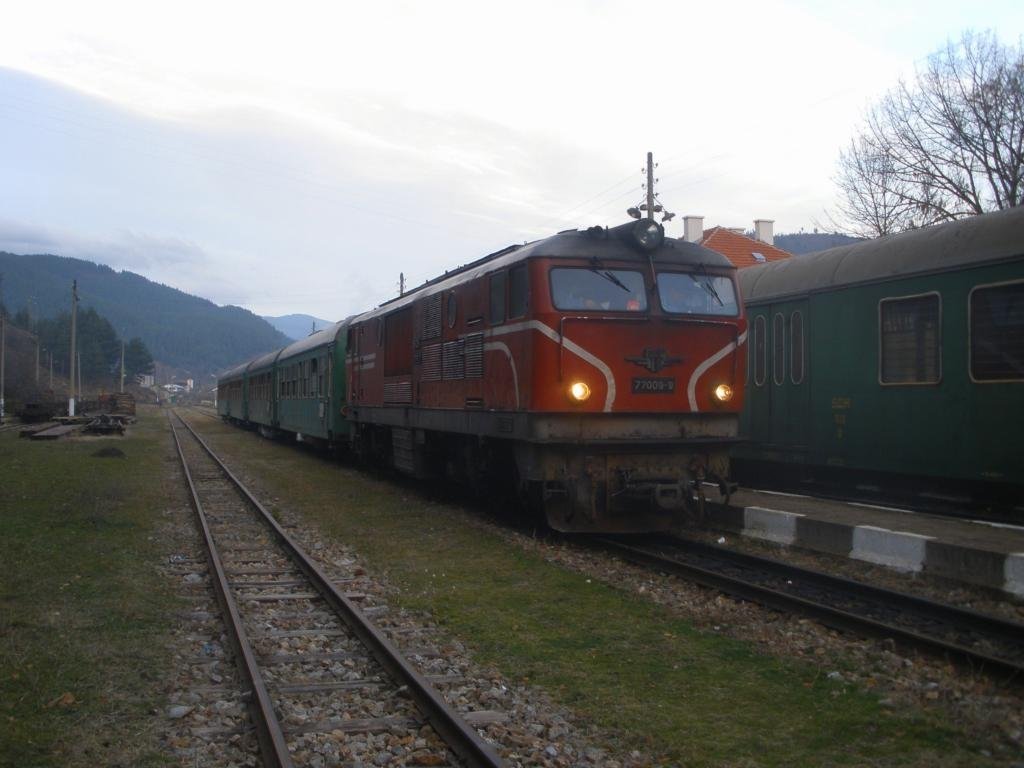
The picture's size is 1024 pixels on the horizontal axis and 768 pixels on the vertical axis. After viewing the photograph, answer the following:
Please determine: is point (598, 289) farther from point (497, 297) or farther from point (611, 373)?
point (497, 297)

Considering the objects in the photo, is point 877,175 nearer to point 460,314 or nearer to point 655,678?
point 460,314

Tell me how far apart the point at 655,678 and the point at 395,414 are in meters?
10.2

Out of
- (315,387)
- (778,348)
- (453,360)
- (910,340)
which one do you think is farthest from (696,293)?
(315,387)

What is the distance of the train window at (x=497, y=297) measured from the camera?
1076 cm

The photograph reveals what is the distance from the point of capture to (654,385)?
9828 millimetres

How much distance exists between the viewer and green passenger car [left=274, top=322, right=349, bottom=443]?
2141 centimetres

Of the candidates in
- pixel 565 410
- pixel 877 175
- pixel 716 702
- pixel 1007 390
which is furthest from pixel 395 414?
pixel 877 175

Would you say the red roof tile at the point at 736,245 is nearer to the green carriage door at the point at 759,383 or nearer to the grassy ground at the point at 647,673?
the green carriage door at the point at 759,383

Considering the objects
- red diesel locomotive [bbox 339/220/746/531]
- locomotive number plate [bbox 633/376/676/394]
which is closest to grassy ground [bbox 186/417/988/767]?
red diesel locomotive [bbox 339/220/746/531]

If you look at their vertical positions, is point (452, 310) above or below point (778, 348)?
above

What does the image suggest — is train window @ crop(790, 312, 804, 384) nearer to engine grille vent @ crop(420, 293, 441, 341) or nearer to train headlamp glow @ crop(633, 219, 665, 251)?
train headlamp glow @ crop(633, 219, 665, 251)

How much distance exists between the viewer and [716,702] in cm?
527

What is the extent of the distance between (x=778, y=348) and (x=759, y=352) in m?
0.41

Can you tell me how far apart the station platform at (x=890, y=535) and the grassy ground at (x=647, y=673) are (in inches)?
99.1
